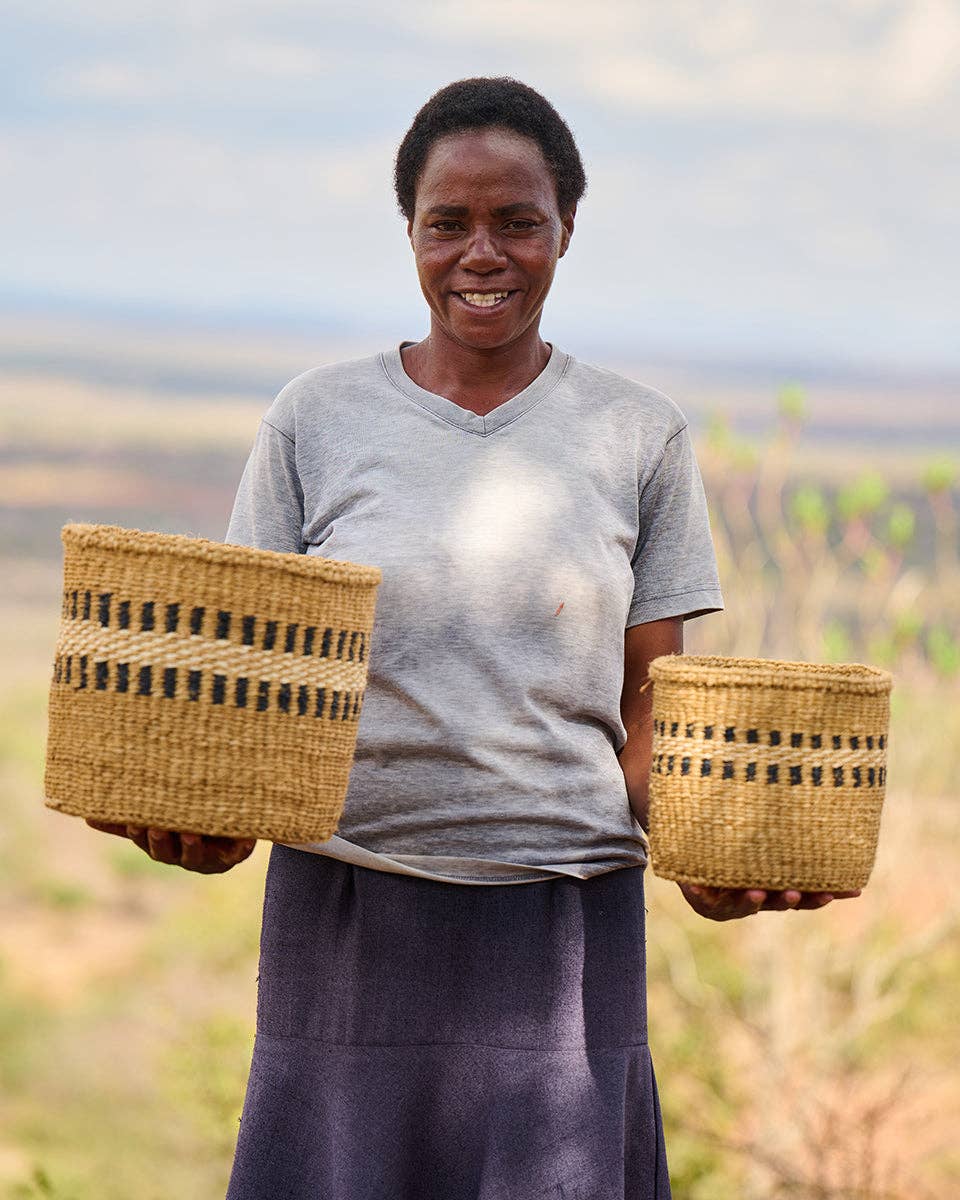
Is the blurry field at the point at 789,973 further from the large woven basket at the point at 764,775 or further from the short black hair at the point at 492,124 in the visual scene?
the short black hair at the point at 492,124

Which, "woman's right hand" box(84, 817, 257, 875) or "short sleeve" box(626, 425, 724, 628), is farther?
"short sleeve" box(626, 425, 724, 628)

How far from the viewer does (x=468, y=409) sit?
5.52 ft

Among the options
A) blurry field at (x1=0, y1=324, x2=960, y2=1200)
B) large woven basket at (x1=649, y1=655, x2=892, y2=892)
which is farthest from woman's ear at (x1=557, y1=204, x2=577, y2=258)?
blurry field at (x1=0, y1=324, x2=960, y2=1200)

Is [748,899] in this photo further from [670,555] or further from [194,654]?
[194,654]

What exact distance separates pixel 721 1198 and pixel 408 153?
4.54m

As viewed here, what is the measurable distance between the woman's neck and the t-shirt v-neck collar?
0.04 ft

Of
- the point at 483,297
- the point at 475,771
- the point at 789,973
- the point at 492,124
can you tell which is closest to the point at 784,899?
the point at 475,771

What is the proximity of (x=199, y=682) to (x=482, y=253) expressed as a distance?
52 centimetres

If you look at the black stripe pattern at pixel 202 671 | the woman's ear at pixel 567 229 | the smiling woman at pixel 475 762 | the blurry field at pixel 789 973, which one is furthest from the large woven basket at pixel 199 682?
the blurry field at pixel 789 973

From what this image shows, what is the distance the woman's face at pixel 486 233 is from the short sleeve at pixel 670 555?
0.72ft

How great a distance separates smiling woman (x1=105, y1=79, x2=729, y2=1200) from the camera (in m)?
1.58

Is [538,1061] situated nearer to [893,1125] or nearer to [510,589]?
[510,589]

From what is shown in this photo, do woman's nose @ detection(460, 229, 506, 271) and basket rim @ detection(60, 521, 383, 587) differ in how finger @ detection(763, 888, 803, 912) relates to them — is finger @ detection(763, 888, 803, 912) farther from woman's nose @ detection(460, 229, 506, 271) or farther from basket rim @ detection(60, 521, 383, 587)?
woman's nose @ detection(460, 229, 506, 271)

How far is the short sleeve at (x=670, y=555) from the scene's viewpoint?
171cm
